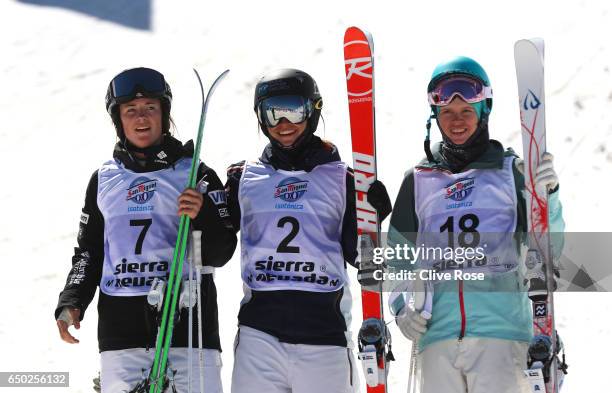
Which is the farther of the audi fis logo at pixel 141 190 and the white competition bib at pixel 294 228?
the audi fis logo at pixel 141 190

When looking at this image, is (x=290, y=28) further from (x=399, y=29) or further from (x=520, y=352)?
(x=520, y=352)

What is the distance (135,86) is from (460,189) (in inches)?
72.1

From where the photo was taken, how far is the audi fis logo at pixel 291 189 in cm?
580

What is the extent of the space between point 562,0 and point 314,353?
7672 mm

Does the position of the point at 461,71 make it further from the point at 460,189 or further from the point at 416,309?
the point at 416,309

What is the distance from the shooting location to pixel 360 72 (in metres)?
6.13

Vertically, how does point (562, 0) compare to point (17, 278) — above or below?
above

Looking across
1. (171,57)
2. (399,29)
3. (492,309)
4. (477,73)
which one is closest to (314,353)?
(492,309)

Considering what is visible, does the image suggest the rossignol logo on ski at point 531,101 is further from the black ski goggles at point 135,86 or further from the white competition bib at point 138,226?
the black ski goggles at point 135,86

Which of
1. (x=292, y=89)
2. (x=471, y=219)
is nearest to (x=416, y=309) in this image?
(x=471, y=219)

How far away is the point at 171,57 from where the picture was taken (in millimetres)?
13789

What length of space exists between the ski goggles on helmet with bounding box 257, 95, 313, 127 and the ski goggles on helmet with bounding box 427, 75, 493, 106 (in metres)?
0.70

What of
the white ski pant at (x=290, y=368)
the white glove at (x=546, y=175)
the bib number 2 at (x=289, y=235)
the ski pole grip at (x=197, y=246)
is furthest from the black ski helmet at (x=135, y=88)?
the white glove at (x=546, y=175)

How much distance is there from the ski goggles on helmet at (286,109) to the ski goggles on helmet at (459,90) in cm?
70
